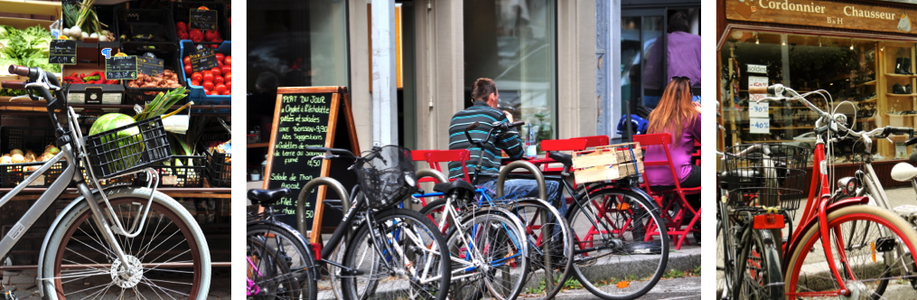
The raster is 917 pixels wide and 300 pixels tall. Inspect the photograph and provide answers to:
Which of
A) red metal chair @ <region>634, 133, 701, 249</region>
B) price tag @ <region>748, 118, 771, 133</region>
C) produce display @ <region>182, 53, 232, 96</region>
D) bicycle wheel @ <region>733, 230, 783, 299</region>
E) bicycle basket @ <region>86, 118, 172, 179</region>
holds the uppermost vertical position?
produce display @ <region>182, 53, 232, 96</region>

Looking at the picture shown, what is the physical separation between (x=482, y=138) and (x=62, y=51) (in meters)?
3.08

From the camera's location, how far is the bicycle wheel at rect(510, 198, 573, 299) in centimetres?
471

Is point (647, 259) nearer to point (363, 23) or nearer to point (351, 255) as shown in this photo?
point (351, 255)

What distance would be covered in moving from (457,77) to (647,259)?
95.6 inches

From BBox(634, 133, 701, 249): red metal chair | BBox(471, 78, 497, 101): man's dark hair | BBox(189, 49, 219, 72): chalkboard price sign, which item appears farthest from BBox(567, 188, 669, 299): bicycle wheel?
BBox(189, 49, 219, 72): chalkboard price sign

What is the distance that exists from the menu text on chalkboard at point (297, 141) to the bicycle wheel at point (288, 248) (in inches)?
42.9

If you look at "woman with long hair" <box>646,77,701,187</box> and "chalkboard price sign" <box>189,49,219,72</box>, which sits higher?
"chalkboard price sign" <box>189,49,219,72</box>

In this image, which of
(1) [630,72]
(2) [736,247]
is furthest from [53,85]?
(1) [630,72]

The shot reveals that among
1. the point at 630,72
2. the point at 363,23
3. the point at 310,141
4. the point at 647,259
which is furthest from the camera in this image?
the point at 630,72

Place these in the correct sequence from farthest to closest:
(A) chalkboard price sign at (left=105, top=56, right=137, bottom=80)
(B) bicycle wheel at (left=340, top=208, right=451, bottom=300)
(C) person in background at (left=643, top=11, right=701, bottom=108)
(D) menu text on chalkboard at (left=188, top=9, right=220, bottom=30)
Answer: (C) person in background at (left=643, top=11, right=701, bottom=108) → (D) menu text on chalkboard at (left=188, top=9, right=220, bottom=30) → (A) chalkboard price sign at (left=105, top=56, right=137, bottom=80) → (B) bicycle wheel at (left=340, top=208, right=451, bottom=300)

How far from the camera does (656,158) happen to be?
5.66 meters

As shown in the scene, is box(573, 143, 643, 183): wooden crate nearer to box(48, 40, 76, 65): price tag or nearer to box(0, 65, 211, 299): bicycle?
box(0, 65, 211, 299): bicycle

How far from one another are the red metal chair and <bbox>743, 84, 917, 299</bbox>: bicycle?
3.76ft

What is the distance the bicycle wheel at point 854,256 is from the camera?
4.04m
